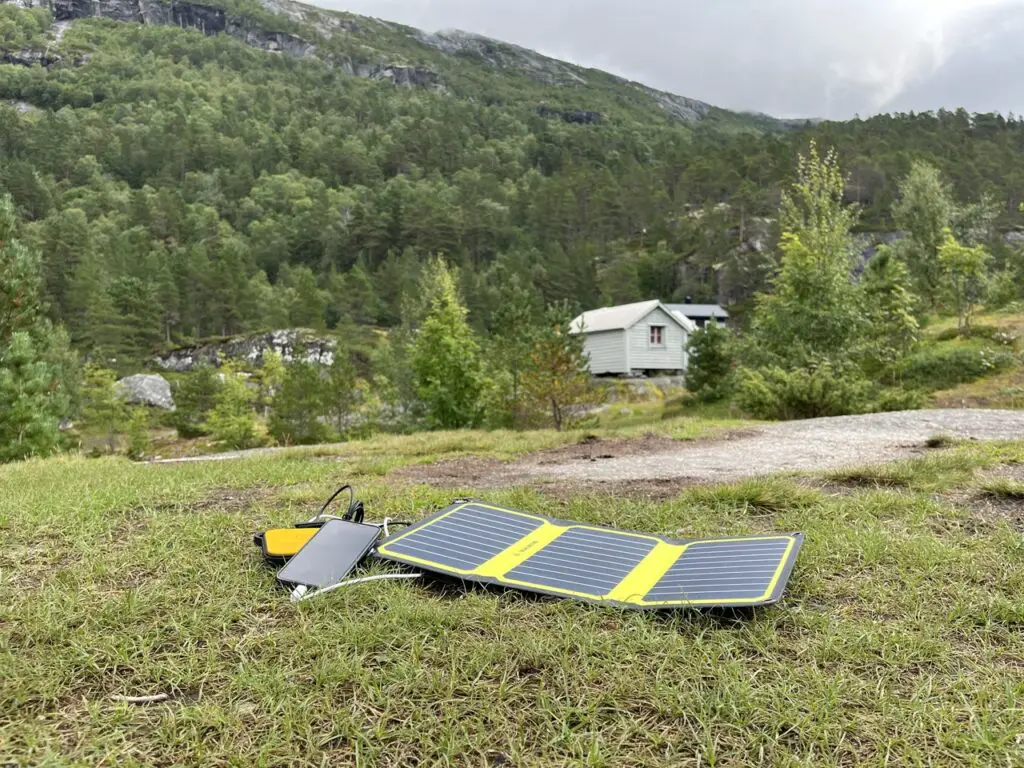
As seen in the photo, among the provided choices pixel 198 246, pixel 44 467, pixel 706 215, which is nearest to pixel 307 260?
pixel 198 246

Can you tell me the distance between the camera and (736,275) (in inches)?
2014

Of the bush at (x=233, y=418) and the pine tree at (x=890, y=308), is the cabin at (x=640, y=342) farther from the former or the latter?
the bush at (x=233, y=418)

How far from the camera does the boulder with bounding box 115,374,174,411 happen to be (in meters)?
40.8

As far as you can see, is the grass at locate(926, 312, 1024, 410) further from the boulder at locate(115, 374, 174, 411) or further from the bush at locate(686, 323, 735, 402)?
the boulder at locate(115, 374, 174, 411)

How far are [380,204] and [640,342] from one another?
47695 millimetres

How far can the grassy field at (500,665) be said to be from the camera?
1.72 m

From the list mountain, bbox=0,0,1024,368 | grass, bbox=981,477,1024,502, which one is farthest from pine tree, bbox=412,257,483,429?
grass, bbox=981,477,1024,502

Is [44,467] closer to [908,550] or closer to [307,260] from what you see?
[908,550]

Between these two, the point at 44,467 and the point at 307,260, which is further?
the point at 307,260

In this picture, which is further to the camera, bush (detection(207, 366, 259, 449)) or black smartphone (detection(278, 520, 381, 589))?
bush (detection(207, 366, 259, 449))

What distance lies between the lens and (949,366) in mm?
17000

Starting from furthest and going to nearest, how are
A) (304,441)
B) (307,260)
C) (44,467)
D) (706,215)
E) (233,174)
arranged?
(233,174)
(307,260)
(706,215)
(304,441)
(44,467)

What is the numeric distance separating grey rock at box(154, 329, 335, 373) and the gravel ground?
140 ft

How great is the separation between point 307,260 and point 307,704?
7872 centimetres
